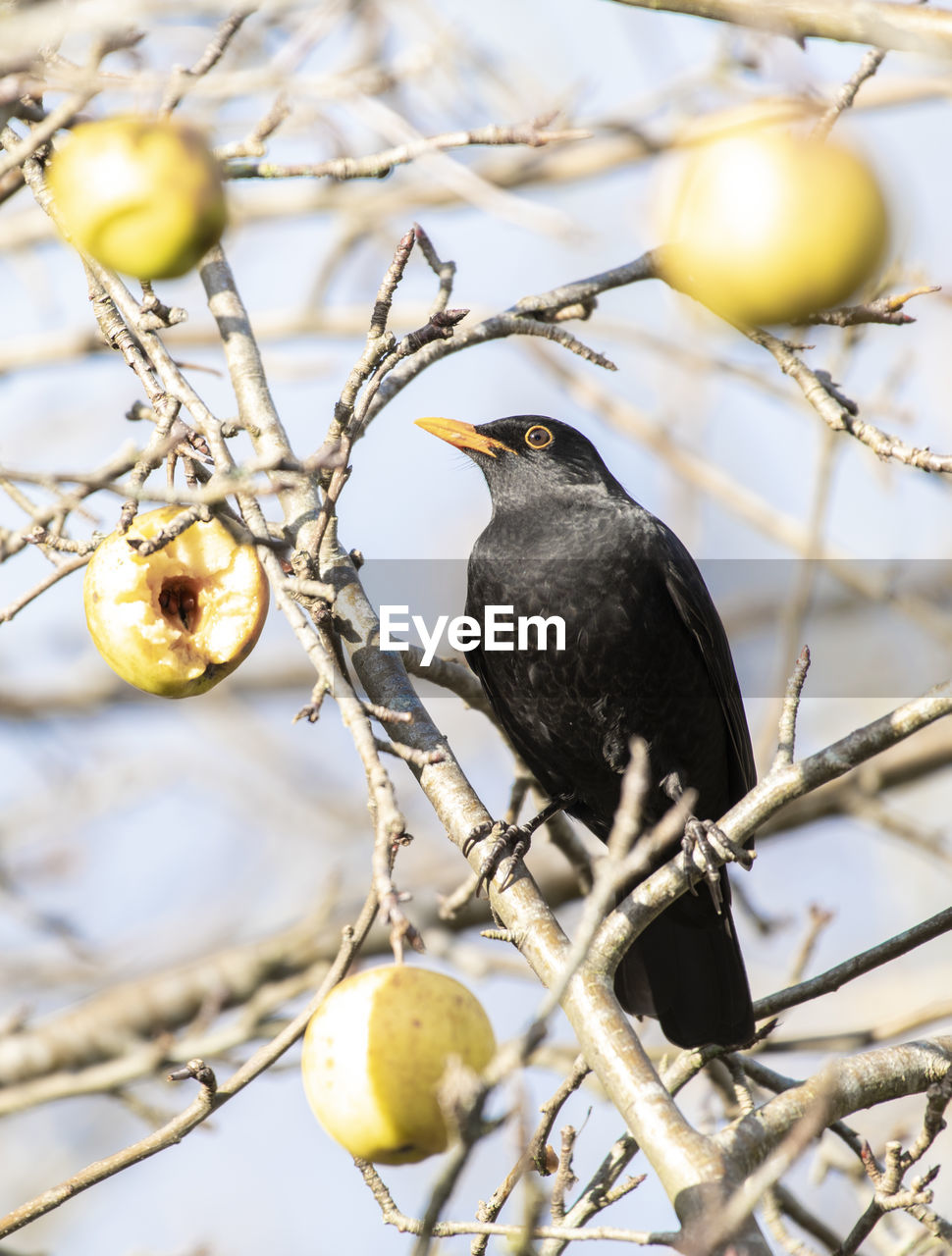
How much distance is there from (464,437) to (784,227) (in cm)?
219

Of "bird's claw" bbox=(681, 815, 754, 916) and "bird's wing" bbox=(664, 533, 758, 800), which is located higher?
"bird's wing" bbox=(664, 533, 758, 800)

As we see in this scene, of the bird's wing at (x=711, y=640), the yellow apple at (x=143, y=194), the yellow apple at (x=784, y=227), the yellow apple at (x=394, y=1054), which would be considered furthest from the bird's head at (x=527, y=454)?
the yellow apple at (x=394, y=1054)

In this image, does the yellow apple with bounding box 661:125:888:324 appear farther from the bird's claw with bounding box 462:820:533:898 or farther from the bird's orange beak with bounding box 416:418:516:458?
the bird's orange beak with bounding box 416:418:516:458

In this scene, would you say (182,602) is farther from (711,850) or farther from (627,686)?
(627,686)

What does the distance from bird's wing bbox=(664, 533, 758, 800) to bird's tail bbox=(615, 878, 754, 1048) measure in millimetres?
479

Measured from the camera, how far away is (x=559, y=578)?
383 centimetres

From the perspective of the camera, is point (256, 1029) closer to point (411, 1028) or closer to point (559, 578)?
point (559, 578)

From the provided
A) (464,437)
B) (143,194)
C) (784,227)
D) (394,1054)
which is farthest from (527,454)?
(394,1054)

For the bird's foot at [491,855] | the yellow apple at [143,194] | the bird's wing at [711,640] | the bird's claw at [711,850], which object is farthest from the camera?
the bird's wing at [711,640]

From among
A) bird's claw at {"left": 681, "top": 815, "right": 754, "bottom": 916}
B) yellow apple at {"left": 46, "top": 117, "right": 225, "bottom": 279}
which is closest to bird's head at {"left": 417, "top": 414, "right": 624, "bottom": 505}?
bird's claw at {"left": 681, "top": 815, "right": 754, "bottom": 916}

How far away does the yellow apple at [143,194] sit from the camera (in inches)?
81.4

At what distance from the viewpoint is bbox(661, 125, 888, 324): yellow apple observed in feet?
7.47

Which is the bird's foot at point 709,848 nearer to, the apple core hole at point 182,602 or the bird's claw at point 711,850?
the bird's claw at point 711,850

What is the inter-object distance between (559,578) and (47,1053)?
100 inches
